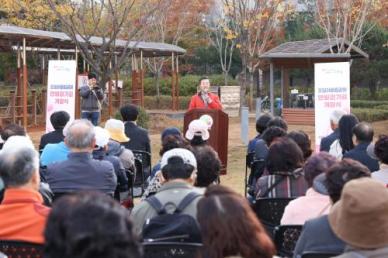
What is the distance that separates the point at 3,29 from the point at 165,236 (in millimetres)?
11987

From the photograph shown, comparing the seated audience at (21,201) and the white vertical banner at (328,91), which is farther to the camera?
the white vertical banner at (328,91)

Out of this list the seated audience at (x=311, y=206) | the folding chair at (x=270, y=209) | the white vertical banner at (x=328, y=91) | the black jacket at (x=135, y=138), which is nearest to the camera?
the seated audience at (x=311, y=206)

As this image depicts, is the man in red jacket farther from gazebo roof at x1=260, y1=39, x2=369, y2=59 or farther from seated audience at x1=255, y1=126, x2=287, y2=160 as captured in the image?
gazebo roof at x1=260, y1=39, x2=369, y2=59

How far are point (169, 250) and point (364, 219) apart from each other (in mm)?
986

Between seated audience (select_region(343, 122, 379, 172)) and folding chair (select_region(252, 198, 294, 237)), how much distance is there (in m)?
1.57

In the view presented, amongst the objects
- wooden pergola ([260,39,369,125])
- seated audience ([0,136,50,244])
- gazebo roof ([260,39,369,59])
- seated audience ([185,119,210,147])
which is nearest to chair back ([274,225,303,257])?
seated audience ([0,136,50,244])

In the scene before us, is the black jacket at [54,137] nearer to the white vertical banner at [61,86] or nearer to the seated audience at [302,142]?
the seated audience at [302,142]

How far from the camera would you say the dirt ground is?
10289 millimetres

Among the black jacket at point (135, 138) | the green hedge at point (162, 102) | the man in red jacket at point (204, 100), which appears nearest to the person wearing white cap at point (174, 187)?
the black jacket at point (135, 138)

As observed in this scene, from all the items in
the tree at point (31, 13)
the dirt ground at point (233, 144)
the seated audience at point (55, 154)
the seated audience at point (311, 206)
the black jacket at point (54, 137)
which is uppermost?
the tree at point (31, 13)

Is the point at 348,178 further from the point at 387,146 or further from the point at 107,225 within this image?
the point at 107,225

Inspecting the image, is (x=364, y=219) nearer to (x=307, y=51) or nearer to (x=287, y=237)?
(x=287, y=237)

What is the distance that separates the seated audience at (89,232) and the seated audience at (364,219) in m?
1.13

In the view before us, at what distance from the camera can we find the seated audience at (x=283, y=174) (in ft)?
15.5
